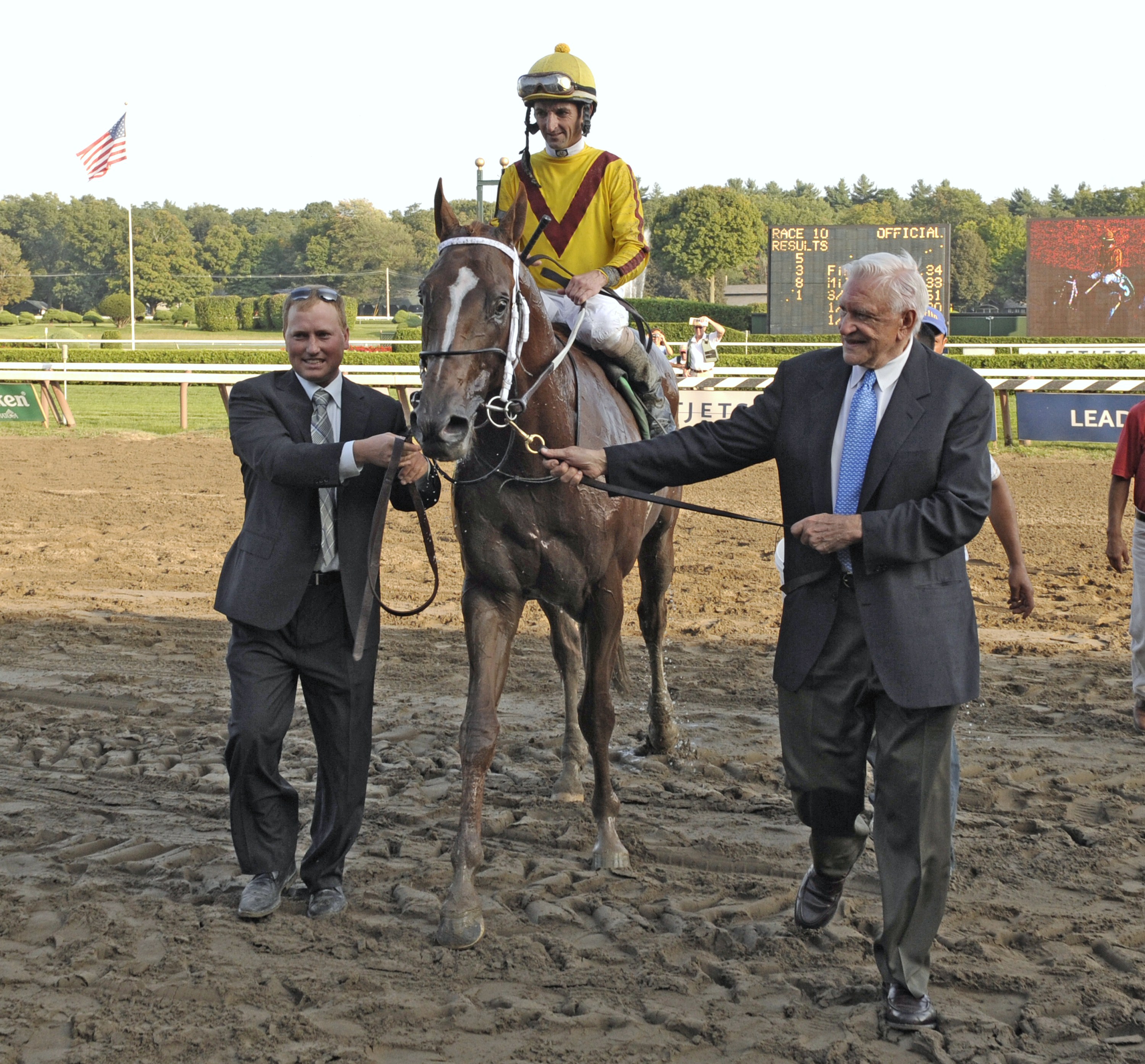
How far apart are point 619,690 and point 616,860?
5.89ft

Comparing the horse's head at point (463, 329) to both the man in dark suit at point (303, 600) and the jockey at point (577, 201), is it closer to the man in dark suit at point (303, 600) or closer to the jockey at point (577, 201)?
the man in dark suit at point (303, 600)

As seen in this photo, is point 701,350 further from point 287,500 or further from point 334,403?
point 287,500

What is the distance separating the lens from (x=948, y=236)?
92.6 feet

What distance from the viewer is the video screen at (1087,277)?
1262 inches

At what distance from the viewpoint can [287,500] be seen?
4188mm

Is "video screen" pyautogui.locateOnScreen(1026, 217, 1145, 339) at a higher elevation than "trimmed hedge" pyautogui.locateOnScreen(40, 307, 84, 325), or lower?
lower

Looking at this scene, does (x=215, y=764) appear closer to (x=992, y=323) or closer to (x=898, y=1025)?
(x=898, y=1025)

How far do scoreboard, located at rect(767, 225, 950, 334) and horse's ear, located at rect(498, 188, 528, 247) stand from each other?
994 inches

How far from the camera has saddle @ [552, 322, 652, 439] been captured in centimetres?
551

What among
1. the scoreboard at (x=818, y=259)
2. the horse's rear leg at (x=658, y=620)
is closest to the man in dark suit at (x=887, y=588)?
the horse's rear leg at (x=658, y=620)

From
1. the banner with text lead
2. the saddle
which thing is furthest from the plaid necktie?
the banner with text lead

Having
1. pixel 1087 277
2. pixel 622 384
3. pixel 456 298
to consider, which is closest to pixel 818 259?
pixel 1087 277

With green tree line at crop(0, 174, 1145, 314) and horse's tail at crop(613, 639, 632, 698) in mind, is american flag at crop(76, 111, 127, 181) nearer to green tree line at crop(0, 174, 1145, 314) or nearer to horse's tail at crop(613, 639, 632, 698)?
horse's tail at crop(613, 639, 632, 698)

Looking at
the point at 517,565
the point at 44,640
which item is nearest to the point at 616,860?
the point at 517,565
